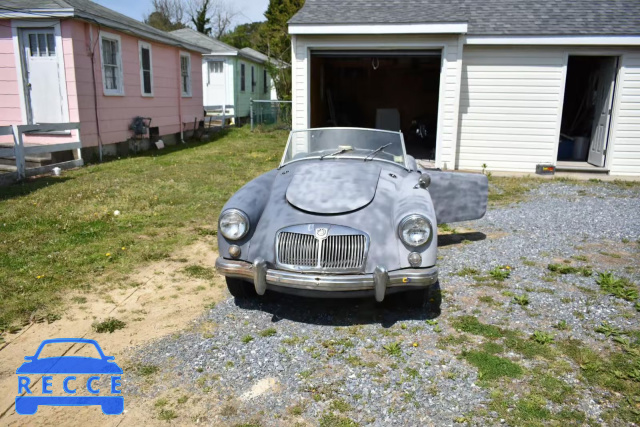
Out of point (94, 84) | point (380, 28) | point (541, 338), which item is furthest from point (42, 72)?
point (541, 338)

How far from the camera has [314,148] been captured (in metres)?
4.94

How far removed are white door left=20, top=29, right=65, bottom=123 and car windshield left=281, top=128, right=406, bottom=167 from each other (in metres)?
8.14

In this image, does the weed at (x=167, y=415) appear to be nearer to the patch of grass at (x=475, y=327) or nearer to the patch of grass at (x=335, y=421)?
the patch of grass at (x=335, y=421)

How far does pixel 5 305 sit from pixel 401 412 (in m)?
3.24

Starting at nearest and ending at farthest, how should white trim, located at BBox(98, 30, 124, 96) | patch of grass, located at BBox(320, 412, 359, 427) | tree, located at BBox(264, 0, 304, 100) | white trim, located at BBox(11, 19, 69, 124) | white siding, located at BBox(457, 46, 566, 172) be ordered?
patch of grass, located at BBox(320, 412, 359, 427)
white trim, located at BBox(11, 19, 69, 124)
white siding, located at BBox(457, 46, 566, 172)
white trim, located at BBox(98, 30, 124, 96)
tree, located at BBox(264, 0, 304, 100)

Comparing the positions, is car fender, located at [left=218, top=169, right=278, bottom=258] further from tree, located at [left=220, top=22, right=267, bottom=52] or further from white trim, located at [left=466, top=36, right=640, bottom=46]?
tree, located at [left=220, top=22, right=267, bottom=52]

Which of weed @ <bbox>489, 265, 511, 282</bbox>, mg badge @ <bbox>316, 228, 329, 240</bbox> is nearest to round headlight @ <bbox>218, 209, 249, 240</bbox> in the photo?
mg badge @ <bbox>316, 228, 329, 240</bbox>

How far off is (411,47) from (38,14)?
796 centimetres

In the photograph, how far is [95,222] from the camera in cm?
630

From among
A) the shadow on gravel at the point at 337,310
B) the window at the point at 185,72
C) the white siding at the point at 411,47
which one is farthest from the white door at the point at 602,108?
the window at the point at 185,72

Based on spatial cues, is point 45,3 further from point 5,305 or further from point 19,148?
point 5,305

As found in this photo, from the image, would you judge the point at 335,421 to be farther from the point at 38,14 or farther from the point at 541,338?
the point at 38,14

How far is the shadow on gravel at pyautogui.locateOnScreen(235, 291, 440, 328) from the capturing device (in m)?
3.80

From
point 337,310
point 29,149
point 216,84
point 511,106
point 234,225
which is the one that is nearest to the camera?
point 234,225
